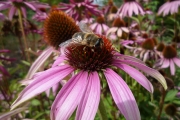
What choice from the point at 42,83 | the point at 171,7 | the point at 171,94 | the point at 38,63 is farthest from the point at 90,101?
the point at 171,7

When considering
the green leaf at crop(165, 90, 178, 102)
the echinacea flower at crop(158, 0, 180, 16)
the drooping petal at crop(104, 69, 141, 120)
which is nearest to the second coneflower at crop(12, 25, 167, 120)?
the drooping petal at crop(104, 69, 141, 120)

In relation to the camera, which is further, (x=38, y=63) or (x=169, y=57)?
(x=169, y=57)

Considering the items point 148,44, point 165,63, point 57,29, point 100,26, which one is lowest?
point 165,63

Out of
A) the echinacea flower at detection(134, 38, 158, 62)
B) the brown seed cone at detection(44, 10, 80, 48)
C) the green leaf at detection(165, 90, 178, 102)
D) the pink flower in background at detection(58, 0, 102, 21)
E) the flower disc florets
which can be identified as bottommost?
the green leaf at detection(165, 90, 178, 102)

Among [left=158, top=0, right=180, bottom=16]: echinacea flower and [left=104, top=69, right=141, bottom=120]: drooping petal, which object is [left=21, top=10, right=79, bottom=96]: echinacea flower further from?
[left=158, top=0, right=180, bottom=16]: echinacea flower

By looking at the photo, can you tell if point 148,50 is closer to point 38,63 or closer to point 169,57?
point 169,57

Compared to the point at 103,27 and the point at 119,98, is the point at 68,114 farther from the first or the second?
the point at 103,27
